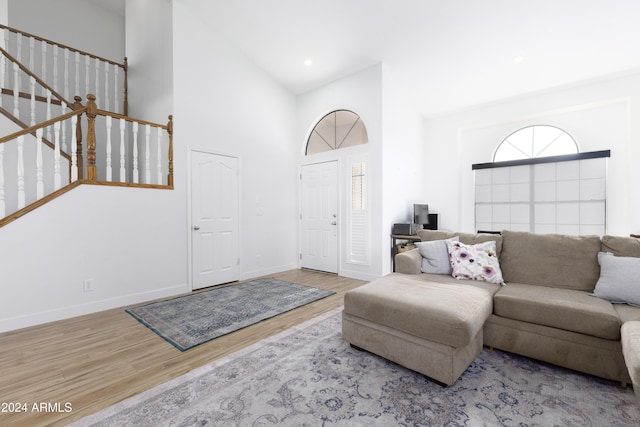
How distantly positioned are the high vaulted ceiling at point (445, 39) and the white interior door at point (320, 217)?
1700mm

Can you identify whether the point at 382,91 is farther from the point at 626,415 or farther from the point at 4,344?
the point at 4,344

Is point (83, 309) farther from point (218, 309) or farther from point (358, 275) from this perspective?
point (358, 275)

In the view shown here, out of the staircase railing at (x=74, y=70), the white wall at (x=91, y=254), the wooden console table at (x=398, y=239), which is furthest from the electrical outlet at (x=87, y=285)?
the wooden console table at (x=398, y=239)

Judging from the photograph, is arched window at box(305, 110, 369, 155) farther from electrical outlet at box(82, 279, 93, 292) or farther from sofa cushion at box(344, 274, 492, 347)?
electrical outlet at box(82, 279, 93, 292)

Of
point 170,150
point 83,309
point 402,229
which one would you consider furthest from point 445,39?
point 83,309

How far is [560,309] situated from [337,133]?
394cm

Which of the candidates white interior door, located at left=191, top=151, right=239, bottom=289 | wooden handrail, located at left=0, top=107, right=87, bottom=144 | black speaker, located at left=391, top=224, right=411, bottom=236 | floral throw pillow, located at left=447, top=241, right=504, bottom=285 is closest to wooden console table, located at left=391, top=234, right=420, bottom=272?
black speaker, located at left=391, top=224, right=411, bottom=236

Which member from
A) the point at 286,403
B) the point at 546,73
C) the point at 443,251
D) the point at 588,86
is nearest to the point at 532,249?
the point at 443,251

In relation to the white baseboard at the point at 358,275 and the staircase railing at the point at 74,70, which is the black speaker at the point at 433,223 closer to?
the white baseboard at the point at 358,275

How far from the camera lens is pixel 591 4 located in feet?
9.42

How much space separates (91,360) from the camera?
2107 millimetres

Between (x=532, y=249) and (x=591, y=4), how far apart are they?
267 cm

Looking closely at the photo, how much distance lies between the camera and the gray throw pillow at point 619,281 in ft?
6.31

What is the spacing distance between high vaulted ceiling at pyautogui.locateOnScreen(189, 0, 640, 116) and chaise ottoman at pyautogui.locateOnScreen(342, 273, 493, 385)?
3133 millimetres
